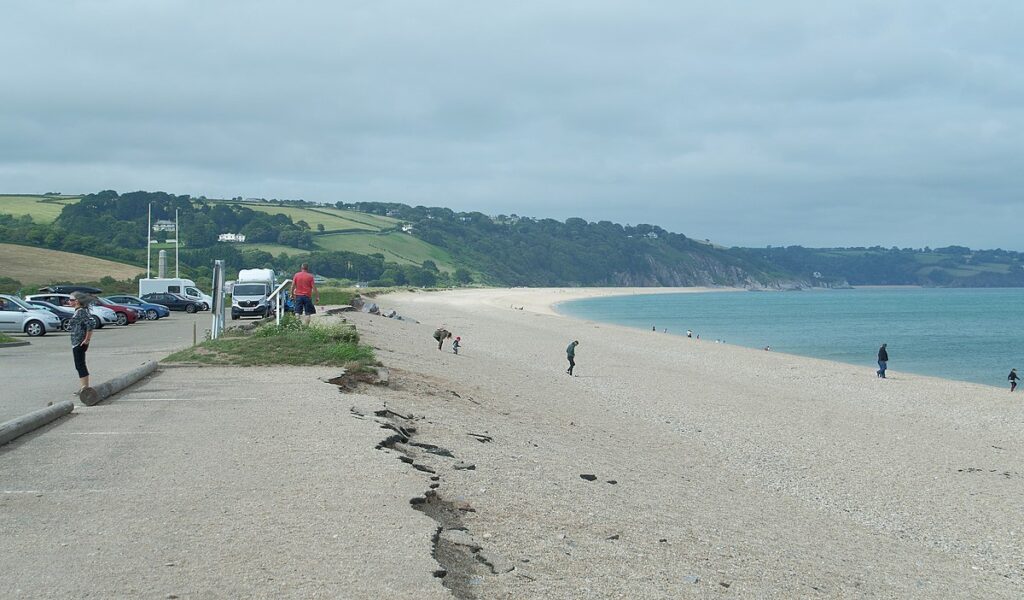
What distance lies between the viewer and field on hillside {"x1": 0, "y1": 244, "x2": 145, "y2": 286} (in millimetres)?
65438

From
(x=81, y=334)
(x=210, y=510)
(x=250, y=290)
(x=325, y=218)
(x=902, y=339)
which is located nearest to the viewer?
(x=210, y=510)

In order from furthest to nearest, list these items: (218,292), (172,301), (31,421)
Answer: (172,301), (218,292), (31,421)

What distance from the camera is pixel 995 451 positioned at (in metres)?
16.8

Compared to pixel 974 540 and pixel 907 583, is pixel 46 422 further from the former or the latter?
pixel 974 540

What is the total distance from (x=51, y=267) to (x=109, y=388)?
2584 inches

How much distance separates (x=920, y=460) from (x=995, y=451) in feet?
8.32

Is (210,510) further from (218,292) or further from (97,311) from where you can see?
(97,311)

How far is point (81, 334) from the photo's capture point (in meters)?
12.9

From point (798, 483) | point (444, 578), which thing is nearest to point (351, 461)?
point (444, 578)

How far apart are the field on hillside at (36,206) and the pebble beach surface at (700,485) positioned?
118928 millimetres

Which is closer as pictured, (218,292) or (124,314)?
(218,292)

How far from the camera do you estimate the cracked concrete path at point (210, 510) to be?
17.4 ft

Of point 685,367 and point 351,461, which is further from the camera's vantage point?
point 685,367

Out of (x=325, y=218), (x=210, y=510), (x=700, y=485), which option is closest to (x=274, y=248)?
(x=325, y=218)
